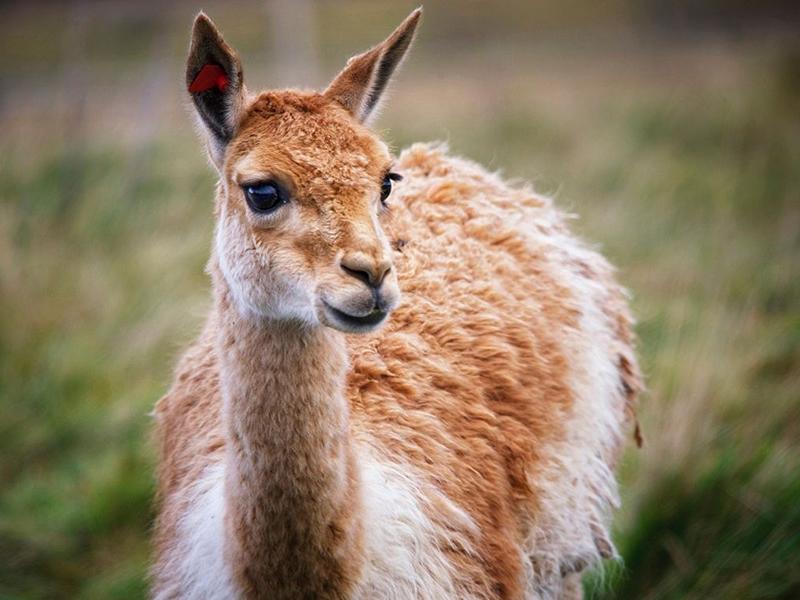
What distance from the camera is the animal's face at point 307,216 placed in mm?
2037

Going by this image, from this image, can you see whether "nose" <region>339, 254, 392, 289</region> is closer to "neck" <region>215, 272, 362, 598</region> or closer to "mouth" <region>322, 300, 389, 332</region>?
"mouth" <region>322, 300, 389, 332</region>

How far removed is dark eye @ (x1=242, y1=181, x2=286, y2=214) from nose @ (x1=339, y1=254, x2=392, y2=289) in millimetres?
274

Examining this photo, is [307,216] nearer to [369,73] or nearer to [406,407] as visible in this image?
[369,73]

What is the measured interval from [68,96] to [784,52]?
9172 mm

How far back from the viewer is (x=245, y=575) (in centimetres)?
228

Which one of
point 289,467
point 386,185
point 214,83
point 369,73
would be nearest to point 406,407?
point 289,467

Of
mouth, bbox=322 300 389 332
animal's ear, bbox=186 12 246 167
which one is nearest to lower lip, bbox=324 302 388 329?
mouth, bbox=322 300 389 332

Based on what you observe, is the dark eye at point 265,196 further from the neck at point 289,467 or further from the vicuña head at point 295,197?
the neck at point 289,467

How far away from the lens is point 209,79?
2.29 meters

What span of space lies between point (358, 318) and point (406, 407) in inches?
30.7

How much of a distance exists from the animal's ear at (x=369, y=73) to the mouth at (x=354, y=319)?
713 millimetres

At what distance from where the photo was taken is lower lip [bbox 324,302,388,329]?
2.04m

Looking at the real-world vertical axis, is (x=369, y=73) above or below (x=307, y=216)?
above

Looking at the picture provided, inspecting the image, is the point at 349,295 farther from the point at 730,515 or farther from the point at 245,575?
the point at 730,515
